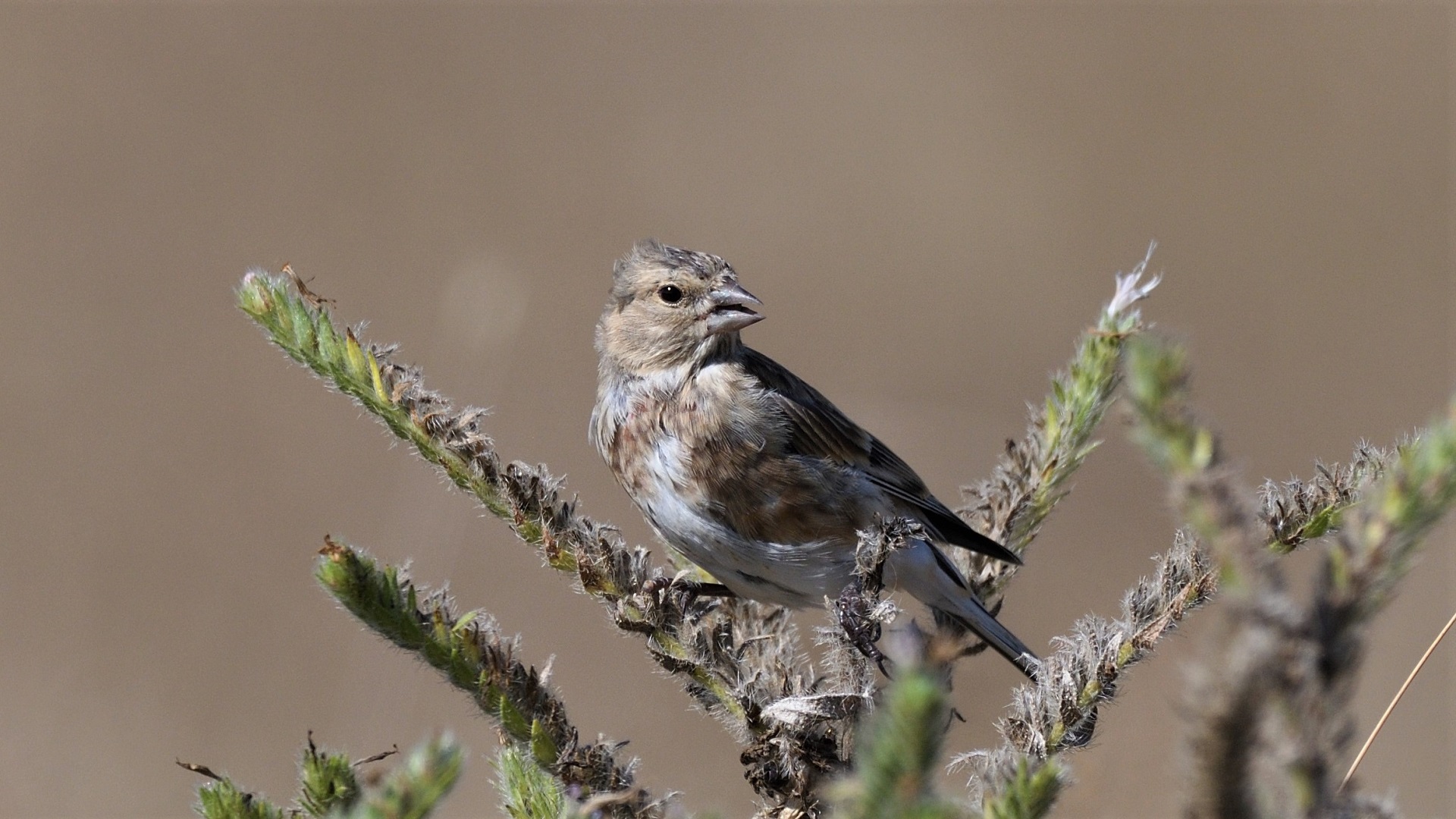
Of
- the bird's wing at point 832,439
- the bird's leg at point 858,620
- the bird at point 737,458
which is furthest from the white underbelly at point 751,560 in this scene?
the bird's leg at point 858,620

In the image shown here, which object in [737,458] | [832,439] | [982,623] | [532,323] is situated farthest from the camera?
[532,323]

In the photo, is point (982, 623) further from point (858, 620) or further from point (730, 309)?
point (730, 309)

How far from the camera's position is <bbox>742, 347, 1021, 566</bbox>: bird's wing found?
4.12m

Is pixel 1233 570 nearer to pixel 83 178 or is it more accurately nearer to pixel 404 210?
pixel 404 210

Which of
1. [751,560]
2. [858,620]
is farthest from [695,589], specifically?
[858,620]

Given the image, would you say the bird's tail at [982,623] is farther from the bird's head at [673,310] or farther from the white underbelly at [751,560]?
the bird's head at [673,310]

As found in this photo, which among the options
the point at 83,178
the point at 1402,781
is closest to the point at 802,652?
the point at 1402,781

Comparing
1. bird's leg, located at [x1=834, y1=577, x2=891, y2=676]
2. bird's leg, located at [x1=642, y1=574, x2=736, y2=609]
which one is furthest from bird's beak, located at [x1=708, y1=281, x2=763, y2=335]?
bird's leg, located at [x1=834, y1=577, x2=891, y2=676]

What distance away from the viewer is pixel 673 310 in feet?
14.2

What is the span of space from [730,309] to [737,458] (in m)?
0.59

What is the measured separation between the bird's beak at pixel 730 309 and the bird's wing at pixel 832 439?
15 centimetres

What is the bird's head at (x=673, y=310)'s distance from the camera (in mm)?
4250

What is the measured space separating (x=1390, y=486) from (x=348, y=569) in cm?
126

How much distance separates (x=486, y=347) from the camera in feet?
13.8
